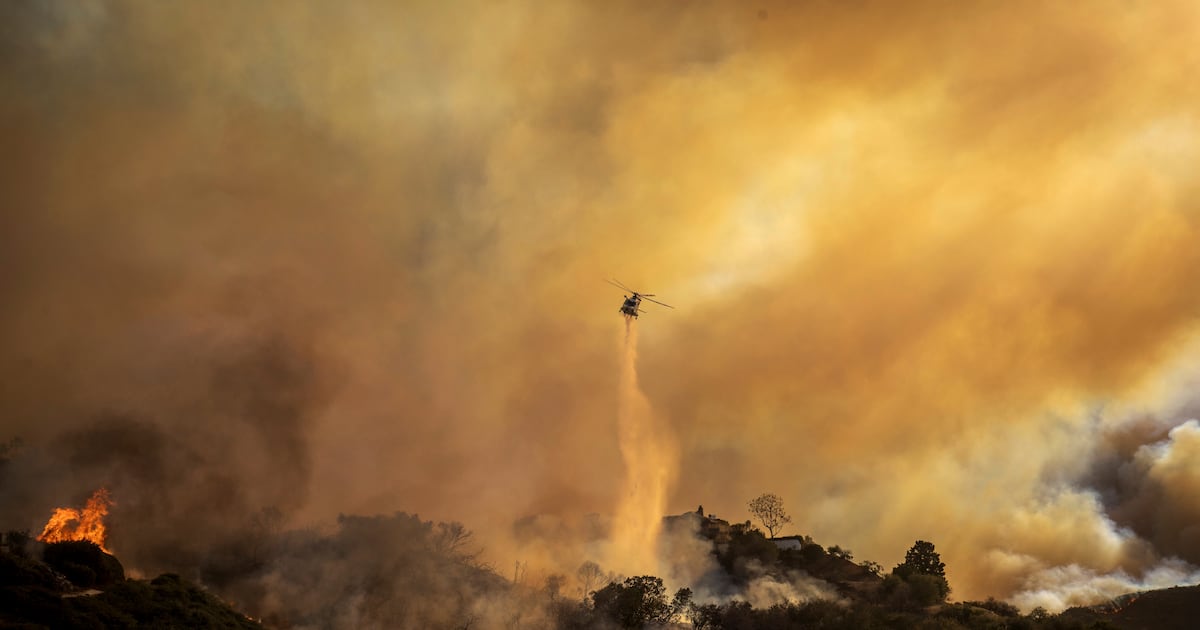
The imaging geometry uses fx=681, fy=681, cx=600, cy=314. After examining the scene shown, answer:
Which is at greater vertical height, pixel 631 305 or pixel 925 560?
pixel 631 305

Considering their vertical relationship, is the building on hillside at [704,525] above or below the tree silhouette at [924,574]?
above

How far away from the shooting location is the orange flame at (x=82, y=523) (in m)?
83.4

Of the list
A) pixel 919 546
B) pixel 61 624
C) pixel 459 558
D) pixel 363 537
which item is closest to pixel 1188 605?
pixel 919 546

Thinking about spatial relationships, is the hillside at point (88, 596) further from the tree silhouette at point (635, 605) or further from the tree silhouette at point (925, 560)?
the tree silhouette at point (925, 560)

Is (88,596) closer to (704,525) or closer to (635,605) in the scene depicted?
(635,605)

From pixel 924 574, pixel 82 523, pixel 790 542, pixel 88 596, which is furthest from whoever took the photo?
pixel 790 542

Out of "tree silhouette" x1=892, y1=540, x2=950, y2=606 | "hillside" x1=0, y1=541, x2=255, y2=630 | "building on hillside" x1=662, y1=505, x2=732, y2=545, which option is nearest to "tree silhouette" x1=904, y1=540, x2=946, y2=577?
"tree silhouette" x1=892, y1=540, x2=950, y2=606

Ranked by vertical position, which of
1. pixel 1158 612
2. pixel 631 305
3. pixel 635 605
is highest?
pixel 631 305

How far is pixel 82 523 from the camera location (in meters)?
88.2

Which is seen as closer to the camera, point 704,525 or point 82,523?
point 82,523

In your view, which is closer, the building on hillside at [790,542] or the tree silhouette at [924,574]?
the tree silhouette at [924,574]

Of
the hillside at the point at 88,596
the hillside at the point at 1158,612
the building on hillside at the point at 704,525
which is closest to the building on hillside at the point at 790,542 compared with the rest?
the building on hillside at the point at 704,525

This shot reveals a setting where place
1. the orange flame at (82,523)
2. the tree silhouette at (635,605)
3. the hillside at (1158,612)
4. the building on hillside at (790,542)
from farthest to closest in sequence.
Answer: the building on hillside at (790,542) → the hillside at (1158,612) → the tree silhouette at (635,605) → the orange flame at (82,523)

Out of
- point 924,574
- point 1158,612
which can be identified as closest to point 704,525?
point 924,574
